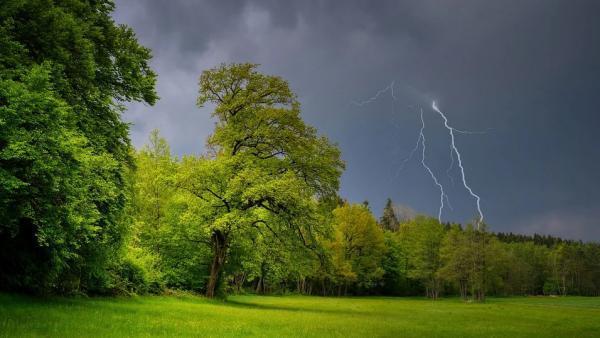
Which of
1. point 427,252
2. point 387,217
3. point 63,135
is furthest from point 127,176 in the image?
point 387,217

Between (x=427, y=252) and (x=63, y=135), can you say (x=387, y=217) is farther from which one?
(x=63, y=135)

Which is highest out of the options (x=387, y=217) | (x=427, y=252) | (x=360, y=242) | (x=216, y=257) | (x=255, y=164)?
(x=387, y=217)

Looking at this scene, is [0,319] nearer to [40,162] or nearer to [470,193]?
[40,162]

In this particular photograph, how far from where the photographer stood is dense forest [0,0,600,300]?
47.8 ft

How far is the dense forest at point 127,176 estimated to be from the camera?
14.6m

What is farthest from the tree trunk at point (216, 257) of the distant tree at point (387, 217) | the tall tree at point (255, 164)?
the distant tree at point (387, 217)

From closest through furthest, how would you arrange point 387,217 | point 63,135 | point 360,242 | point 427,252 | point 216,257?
point 63,135 → point 216,257 → point 360,242 → point 427,252 → point 387,217

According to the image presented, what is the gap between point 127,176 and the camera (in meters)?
23.7

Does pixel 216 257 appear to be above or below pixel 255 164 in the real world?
below

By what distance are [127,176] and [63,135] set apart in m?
8.68

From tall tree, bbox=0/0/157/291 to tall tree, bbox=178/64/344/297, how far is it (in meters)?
11.7

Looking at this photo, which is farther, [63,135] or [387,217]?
[387,217]

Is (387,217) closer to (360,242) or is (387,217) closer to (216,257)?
(360,242)

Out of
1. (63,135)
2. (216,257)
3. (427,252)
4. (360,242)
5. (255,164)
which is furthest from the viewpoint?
(427,252)
